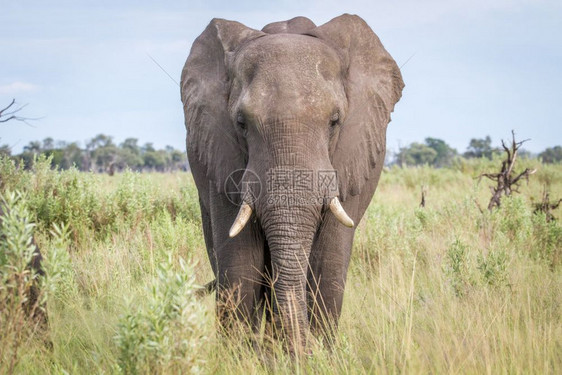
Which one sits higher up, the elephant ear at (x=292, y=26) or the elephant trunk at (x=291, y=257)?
the elephant ear at (x=292, y=26)

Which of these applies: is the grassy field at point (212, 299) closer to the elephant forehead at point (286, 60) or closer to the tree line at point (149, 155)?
the elephant forehead at point (286, 60)

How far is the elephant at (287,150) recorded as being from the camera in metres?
3.90

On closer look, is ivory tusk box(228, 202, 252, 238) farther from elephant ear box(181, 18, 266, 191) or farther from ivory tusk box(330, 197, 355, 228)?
ivory tusk box(330, 197, 355, 228)

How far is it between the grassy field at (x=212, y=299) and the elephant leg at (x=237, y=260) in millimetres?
276

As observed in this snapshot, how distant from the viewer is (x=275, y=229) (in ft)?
13.1

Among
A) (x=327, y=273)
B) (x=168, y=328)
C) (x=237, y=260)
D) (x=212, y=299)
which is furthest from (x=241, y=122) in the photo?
(x=212, y=299)

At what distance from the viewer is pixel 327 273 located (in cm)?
450

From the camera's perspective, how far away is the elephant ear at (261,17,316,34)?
4.62 meters

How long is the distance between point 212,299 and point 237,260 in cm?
141

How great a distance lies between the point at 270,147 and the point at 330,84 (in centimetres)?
63

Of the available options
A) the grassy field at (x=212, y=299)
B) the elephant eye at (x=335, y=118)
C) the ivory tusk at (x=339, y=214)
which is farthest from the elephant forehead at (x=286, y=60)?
the grassy field at (x=212, y=299)

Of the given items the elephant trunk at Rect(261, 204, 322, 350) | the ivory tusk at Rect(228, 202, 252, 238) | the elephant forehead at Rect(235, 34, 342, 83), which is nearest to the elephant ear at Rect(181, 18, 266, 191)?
the elephant forehead at Rect(235, 34, 342, 83)

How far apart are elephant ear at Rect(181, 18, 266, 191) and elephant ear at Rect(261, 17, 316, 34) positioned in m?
0.26

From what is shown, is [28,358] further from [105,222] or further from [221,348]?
[105,222]
